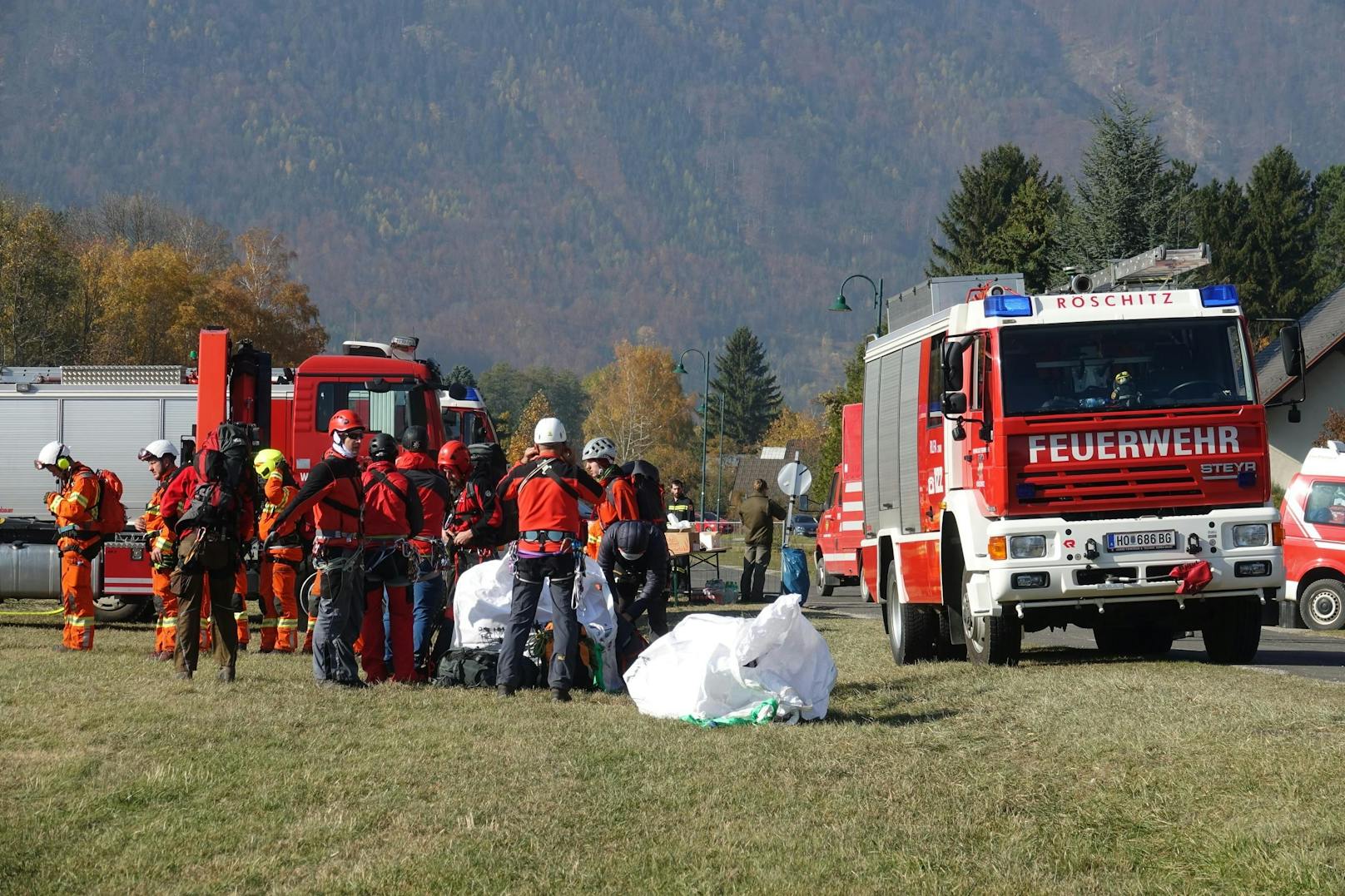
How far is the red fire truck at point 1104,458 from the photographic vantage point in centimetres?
1252

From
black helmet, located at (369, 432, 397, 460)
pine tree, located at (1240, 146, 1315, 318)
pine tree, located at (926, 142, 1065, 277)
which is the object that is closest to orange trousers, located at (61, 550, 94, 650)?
black helmet, located at (369, 432, 397, 460)

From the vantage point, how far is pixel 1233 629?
45.5ft

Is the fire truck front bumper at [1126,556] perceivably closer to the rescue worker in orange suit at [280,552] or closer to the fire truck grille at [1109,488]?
the fire truck grille at [1109,488]

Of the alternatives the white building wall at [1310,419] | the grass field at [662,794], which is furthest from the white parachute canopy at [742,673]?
the white building wall at [1310,419]

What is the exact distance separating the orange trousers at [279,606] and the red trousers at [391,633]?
2469 millimetres

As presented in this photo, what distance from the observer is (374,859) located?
6.41 metres

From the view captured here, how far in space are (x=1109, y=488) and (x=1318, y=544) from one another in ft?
29.6

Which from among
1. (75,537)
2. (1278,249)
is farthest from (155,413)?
(1278,249)

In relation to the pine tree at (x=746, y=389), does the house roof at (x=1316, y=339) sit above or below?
below

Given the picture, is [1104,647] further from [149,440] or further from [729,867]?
[149,440]

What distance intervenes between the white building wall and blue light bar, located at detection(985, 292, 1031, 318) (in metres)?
35.7

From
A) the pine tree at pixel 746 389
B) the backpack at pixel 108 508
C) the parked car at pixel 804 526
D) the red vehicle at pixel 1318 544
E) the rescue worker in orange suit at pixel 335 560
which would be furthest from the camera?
the pine tree at pixel 746 389

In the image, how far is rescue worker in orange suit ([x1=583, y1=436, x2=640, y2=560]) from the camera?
13.6 m

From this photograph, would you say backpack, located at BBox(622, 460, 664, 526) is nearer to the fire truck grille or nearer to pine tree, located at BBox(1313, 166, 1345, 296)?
the fire truck grille
